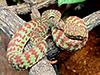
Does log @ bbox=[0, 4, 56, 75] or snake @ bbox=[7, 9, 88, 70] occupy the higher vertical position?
log @ bbox=[0, 4, 56, 75]

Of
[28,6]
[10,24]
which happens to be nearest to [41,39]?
[10,24]

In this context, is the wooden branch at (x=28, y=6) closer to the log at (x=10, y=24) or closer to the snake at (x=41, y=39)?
the log at (x=10, y=24)

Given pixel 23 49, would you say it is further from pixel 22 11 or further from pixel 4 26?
pixel 22 11

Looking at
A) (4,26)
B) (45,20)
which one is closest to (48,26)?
(45,20)

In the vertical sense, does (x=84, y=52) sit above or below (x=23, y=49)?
below

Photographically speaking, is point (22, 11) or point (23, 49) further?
point (22, 11)

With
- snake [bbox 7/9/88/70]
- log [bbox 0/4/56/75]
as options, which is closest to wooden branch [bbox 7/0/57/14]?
log [bbox 0/4/56/75]

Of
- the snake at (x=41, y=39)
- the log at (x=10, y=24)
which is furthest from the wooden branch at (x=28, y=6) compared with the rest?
the snake at (x=41, y=39)

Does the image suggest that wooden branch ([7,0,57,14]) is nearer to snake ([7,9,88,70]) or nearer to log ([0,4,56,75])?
log ([0,4,56,75])
